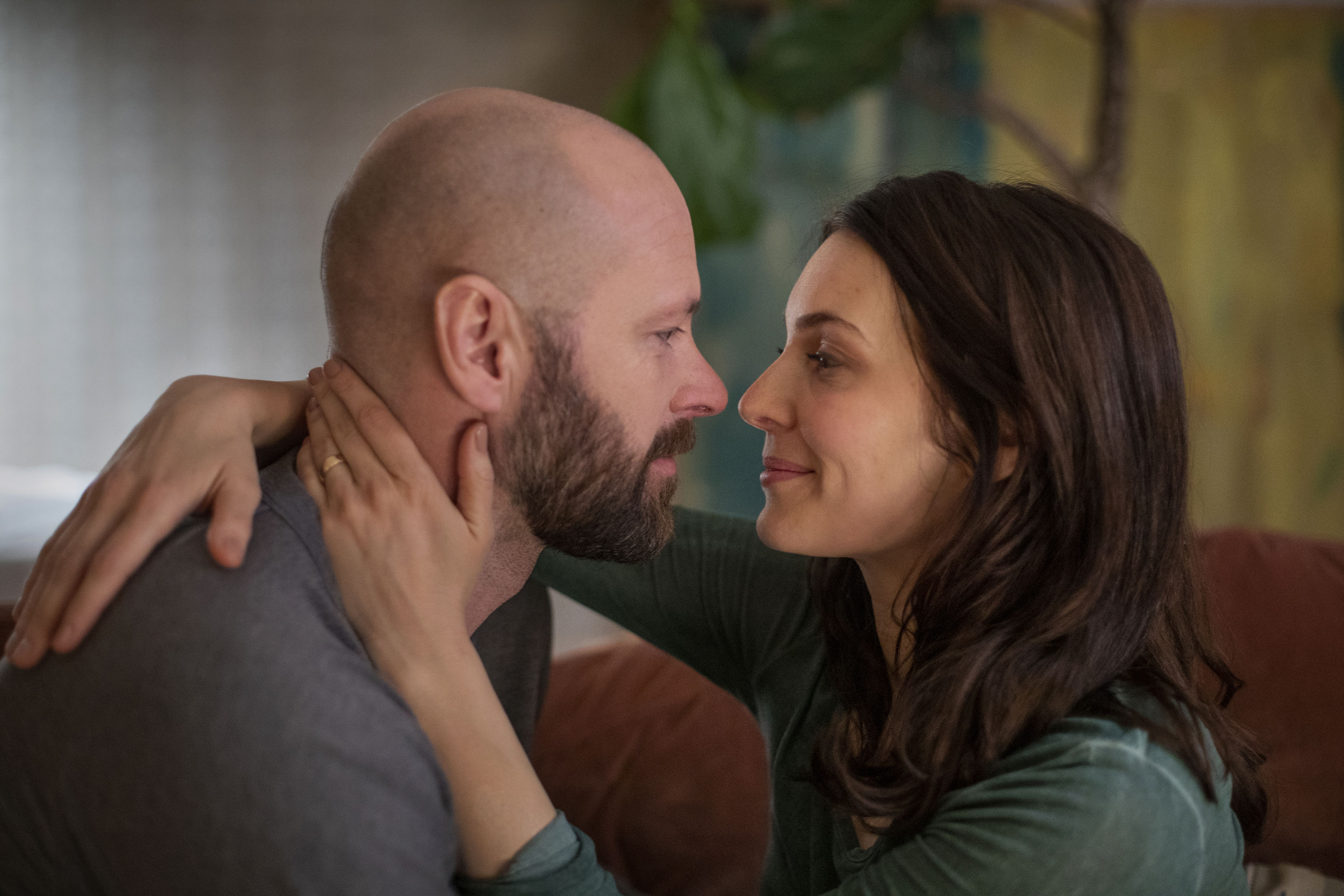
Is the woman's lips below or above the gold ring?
below

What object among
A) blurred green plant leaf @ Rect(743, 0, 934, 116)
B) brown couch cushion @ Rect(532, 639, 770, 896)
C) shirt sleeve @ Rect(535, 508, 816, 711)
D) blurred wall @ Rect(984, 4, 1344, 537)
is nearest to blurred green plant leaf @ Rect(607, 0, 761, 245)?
blurred green plant leaf @ Rect(743, 0, 934, 116)

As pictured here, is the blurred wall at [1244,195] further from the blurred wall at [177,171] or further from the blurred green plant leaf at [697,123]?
the blurred wall at [177,171]

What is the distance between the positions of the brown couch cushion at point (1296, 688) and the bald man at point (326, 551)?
994 mm

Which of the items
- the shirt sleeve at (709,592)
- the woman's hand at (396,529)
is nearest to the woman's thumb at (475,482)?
the woman's hand at (396,529)

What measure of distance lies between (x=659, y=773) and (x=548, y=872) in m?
0.96

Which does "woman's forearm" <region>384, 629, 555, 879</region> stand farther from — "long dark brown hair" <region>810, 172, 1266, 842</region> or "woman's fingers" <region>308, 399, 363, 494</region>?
"long dark brown hair" <region>810, 172, 1266, 842</region>

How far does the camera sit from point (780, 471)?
1.15m

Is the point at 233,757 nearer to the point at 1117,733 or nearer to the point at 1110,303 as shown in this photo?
the point at 1117,733

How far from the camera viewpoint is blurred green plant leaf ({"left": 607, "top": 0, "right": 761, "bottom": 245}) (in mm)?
2564

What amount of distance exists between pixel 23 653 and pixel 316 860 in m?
0.32

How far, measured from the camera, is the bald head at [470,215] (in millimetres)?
954

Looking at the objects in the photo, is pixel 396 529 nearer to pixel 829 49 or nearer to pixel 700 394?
pixel 700 394

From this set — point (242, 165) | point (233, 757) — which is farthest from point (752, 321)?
point (233, 757)

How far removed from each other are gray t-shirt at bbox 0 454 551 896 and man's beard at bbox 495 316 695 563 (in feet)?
0.74
